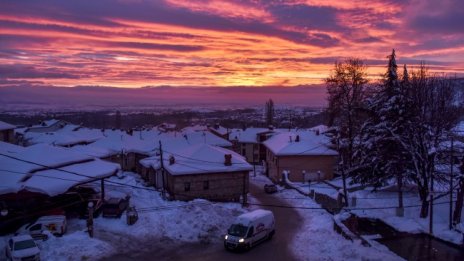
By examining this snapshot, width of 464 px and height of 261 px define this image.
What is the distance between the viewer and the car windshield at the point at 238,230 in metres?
27.8

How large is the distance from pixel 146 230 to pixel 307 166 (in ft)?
93.6

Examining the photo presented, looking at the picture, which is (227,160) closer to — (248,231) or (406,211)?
(248,231)

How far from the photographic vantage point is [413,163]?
35.4m

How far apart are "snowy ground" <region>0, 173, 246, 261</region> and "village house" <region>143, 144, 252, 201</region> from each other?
6.77ft

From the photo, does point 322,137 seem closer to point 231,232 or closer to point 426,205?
point 426,205

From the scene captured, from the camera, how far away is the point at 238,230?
2814 cm

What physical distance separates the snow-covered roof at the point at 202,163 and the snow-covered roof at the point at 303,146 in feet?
42.0

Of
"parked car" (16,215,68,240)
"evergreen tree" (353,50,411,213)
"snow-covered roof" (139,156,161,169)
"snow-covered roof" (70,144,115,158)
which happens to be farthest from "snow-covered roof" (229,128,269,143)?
"parked car" (16,215,68,240)

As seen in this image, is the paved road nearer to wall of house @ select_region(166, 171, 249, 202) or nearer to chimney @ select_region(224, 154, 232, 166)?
wall of house @ select_region(166, 171, 249, 202)

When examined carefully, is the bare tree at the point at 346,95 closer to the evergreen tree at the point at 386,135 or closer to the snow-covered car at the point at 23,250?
the evergreen tree at the point at 386,135

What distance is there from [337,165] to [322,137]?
14.5 ft

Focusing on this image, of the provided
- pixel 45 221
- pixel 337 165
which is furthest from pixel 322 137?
pixel 45 221

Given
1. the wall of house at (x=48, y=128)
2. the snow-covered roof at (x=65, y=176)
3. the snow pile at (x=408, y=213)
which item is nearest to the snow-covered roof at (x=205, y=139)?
the snow-covered roof at (x=65, y=176)

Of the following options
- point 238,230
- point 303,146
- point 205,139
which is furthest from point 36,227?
point 205,139
